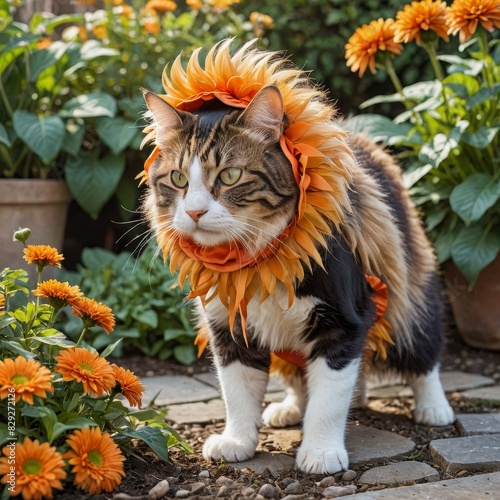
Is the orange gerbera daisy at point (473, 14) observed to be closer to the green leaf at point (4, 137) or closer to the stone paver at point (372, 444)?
the stone paver at point (372, 444)

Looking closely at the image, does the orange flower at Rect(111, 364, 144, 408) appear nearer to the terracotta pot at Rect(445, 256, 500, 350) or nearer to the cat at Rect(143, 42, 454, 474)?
the cat at Rect(143, 42, 454, 474)

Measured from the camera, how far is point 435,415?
8.99 feet

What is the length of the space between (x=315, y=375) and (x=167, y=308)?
1.59m

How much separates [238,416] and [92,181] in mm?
1962

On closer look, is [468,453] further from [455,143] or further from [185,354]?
[185,354]

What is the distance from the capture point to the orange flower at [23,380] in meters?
1.70

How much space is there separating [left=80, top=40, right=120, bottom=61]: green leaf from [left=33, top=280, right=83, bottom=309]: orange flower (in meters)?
2.23

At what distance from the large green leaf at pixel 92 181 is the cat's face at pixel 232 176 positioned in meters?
1.86

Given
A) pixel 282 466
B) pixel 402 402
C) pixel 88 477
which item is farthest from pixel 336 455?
pixel 402 402

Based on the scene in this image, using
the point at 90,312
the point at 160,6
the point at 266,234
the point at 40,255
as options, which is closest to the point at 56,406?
the point at 90,312

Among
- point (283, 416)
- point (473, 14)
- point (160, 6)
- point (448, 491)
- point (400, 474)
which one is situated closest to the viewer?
point (448, 491)

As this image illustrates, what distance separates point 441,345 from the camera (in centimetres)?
287

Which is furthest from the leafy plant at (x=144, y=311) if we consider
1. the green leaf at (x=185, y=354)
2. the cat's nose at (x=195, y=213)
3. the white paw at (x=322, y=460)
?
the cat's nose at (x=195, y=213)

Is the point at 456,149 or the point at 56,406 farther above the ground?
the point at 456,149
